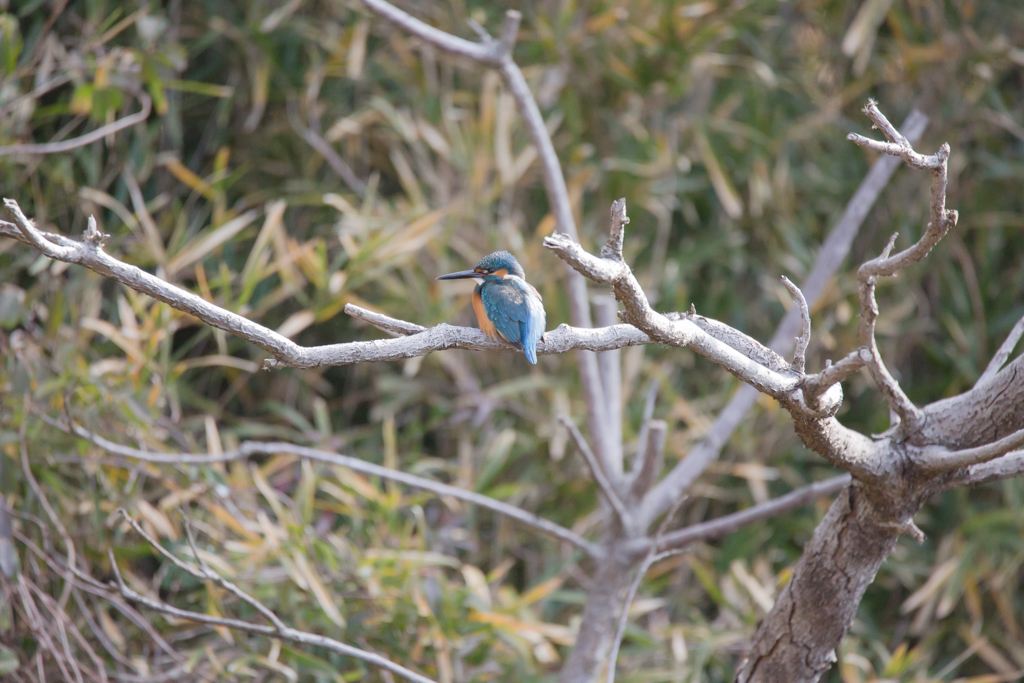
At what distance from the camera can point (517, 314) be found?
3.73 ft

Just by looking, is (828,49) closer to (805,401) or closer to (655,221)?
(655,221)

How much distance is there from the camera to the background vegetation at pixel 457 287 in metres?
1.86

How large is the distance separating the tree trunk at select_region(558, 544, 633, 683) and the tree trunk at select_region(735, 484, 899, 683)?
0.44 meters

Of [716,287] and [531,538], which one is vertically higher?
Result: [716,287]

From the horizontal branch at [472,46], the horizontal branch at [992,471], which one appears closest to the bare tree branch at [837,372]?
the horizontal branch at [992,471]

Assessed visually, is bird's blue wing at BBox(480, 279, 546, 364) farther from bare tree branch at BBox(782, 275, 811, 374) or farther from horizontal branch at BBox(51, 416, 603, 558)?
horizontal branch at BBox(51, 416, 603, 558)

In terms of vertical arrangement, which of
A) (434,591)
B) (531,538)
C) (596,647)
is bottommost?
(531,538)

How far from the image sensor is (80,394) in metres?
1.79

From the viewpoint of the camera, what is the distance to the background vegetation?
73.1 inches

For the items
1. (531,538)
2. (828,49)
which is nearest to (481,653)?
(531,538)

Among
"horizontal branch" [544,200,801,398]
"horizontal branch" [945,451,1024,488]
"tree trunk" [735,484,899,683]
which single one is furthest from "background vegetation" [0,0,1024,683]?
"horizontal branch" [544,200,801,398]

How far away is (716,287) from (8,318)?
206 centimetres

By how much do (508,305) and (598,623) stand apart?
30.1 inches

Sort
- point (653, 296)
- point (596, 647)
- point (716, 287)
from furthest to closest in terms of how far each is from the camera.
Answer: point (716, 287) → point (653, 296) → point (596, 647)
